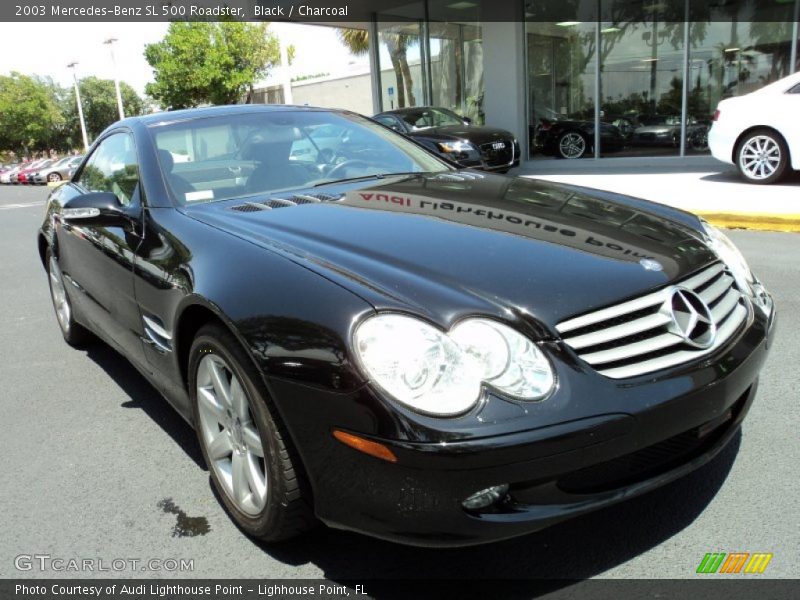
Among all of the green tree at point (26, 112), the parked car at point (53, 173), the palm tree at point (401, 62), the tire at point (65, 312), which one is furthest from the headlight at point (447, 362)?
the green tree at point (26, 112)

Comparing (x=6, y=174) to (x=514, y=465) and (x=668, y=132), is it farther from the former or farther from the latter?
(x=514, y=465)

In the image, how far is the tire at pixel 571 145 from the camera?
14195 millimetres

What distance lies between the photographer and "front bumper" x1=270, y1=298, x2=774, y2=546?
5.75ft

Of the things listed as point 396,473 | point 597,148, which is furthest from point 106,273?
point 597,148

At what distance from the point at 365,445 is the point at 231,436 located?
0.81 meters

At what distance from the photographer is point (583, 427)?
179cm

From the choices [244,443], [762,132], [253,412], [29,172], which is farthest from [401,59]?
[29,172]

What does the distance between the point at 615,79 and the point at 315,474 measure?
523 inches

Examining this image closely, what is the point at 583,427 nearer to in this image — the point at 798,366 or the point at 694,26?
the point at 798,366

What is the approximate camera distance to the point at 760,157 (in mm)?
9305

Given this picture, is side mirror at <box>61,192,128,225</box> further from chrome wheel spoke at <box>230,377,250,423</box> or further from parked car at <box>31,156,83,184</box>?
parked car at <box>31,156,83,184</box>

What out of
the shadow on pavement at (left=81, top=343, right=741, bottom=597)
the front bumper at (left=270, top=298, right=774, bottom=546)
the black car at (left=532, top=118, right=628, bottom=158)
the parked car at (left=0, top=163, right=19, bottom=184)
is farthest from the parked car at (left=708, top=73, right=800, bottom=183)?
the parked car at (left=0, top=163, right=19, bottom=184)

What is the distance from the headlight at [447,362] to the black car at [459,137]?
9.07m

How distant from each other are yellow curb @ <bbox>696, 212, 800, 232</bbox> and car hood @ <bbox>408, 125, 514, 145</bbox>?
4945 millimetres
